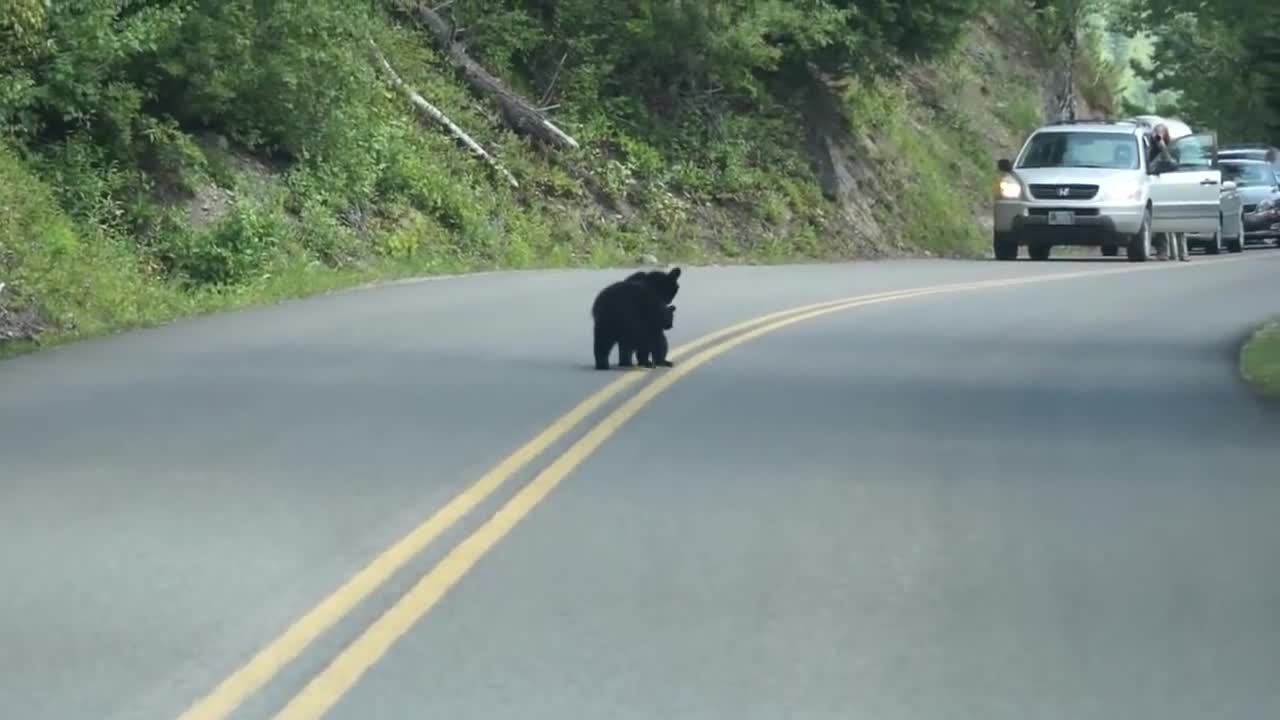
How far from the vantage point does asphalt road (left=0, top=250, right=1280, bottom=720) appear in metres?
7.58

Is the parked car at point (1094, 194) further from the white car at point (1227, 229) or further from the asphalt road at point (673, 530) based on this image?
the asphalt road at point (673, 530)

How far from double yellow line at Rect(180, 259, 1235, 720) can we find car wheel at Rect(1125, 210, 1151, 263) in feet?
72.7

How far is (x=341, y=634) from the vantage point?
812 cm

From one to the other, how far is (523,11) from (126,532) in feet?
93.7

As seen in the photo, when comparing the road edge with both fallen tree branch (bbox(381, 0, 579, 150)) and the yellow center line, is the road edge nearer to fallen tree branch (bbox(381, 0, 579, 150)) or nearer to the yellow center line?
the yellow center line

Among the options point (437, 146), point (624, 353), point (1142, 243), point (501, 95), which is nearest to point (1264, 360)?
point (624, 353)

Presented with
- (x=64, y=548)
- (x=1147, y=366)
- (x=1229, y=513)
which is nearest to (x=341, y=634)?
(x=64, y=548)

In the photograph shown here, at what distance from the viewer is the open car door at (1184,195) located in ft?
124

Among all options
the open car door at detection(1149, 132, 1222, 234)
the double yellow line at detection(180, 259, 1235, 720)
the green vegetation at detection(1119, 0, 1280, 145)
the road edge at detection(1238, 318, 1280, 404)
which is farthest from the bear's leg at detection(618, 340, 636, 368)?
the open car door at detection(1149, 132, 1222, 234)

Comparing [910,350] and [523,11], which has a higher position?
[523,11]

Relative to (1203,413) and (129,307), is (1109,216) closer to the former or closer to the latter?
(129,307)

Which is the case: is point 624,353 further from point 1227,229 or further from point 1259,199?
point 1259,199

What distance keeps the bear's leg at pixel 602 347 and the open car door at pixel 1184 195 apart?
873 inches

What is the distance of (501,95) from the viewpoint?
35938 mm
